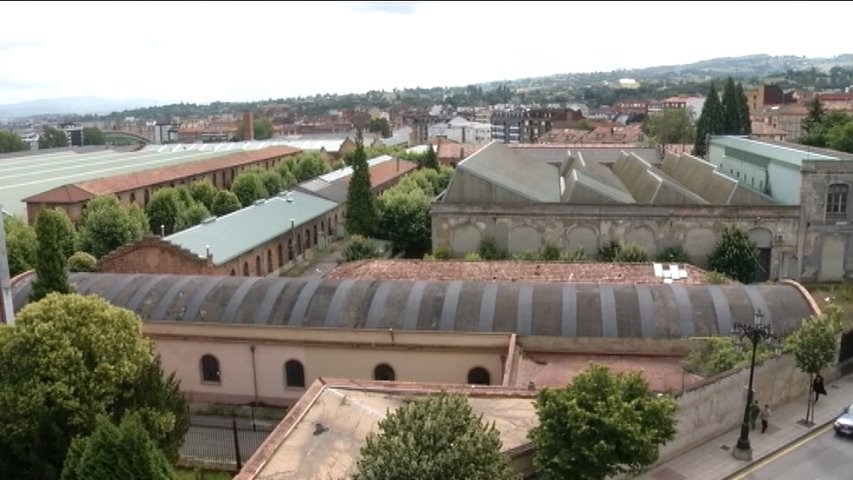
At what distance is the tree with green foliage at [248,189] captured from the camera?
240ft

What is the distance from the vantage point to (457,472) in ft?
46.3

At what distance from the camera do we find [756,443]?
73.8 feet

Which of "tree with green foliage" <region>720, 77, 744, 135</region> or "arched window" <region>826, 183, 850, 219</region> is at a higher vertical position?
"tree with green foliage" <region>720, 77, 744, 135</region>

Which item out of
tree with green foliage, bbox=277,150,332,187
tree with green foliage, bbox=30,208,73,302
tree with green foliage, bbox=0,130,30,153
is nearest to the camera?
tree with green foliage, bbox=30,208,73,302

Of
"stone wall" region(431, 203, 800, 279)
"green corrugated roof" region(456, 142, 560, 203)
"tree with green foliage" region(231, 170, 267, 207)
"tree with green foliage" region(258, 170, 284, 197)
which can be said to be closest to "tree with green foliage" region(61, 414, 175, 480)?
"stone wall" region(431, 203, 800, 279)

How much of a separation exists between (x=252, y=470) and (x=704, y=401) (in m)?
13.5

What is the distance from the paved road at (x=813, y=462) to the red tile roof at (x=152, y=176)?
55502 mm

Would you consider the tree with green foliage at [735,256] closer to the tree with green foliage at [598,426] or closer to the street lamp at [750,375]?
the street lamp at [750,375]

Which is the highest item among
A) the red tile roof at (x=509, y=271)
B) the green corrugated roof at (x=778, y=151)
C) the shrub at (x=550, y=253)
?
the green corrugated roof at (x=778, y=151)

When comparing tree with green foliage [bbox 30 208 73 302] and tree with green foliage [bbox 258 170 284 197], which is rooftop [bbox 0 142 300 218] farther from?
tree with green foliage [bbox 30 208 73 302]

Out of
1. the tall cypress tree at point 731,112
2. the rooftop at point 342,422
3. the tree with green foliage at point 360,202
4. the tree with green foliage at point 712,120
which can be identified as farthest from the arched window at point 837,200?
the tall cypress tree at point 731,112

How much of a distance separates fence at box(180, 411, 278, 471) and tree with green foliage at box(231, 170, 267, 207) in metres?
47.0

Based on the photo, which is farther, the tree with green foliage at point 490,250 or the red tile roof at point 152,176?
the red tile roof at point 152,176

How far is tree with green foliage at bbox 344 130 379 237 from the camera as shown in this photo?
55469 millimetres
